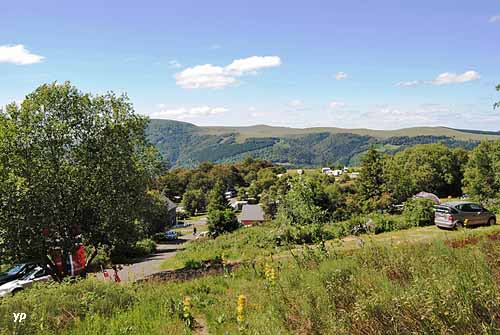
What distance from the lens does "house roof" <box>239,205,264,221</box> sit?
76.8 metres

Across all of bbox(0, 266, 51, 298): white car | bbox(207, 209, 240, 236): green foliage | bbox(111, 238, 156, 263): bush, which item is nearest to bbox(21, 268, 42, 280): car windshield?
bbox(0, 266, 51, 298): white car

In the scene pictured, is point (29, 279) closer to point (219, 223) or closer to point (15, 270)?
point (15, 270)

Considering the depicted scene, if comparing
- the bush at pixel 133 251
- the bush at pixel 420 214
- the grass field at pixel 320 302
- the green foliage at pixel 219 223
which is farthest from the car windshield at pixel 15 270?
the green foliage at pixel 219 223

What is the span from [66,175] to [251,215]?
63.1 meters

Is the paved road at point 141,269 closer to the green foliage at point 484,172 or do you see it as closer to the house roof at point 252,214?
the house roof at point 252,214

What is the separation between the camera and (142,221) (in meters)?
19.2

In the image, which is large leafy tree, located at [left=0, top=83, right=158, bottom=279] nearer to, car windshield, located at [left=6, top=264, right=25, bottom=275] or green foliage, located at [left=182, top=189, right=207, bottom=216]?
car windshield, located at [left=6, top=264, right=25, bottom=275]

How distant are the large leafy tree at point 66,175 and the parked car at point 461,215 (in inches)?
608

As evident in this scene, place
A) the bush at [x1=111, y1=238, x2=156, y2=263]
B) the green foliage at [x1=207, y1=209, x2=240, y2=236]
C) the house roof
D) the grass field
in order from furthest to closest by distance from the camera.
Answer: the house roof
the green foliage at [x1=207, y1=209, x2=240, y2=236]
the bush at [x1=111, y1=238, x2=156, y2=263]
the grass field

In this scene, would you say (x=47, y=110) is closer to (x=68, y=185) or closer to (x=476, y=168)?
(x=68, y=185)

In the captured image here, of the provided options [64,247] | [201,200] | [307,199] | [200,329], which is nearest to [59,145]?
[64,247]

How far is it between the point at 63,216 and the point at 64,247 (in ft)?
4.58

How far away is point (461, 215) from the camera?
18672 mm

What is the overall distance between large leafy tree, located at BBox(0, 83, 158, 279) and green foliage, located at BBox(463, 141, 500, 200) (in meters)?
56.3
